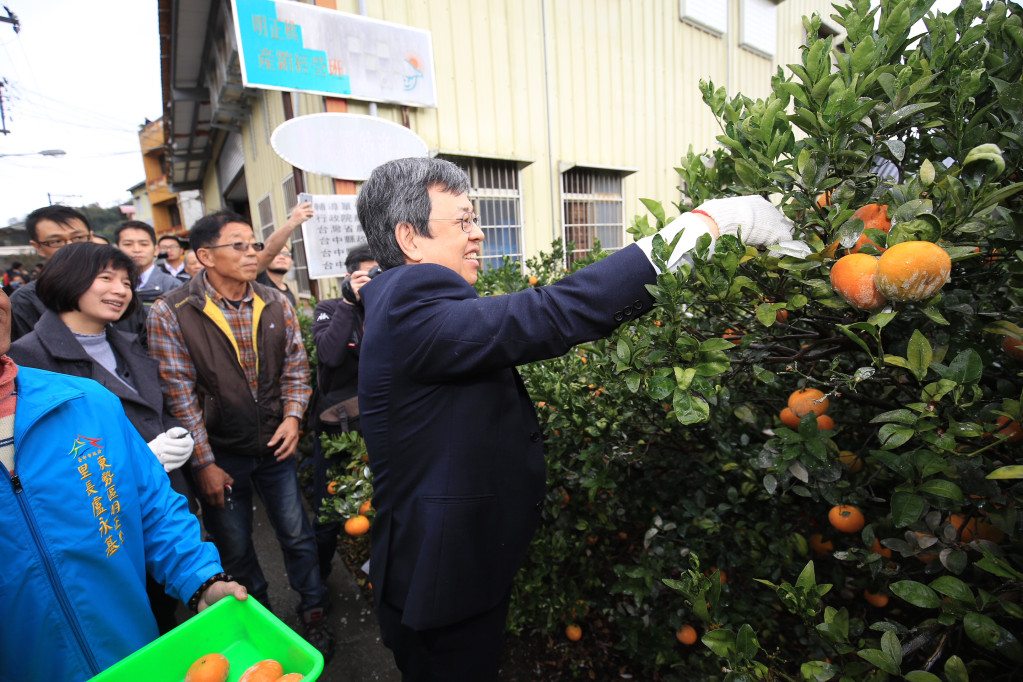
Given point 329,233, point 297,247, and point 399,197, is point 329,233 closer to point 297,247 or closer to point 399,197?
point 297,247

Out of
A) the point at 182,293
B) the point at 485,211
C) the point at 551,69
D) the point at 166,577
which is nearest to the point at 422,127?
the point at 485,211

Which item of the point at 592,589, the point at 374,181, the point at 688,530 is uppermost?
the point at 374,181

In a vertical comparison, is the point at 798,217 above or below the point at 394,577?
above

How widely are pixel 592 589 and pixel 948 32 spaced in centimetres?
238

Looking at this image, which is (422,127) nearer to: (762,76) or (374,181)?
(374,181)

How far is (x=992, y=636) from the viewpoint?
0.84 meters

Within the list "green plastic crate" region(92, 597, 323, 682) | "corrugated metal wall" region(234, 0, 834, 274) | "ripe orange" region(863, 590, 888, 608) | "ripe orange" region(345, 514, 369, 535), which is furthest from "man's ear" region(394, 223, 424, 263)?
"corrugated metal wall" region(234, 0, 834, 274)

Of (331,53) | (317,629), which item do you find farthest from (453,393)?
(331,53)

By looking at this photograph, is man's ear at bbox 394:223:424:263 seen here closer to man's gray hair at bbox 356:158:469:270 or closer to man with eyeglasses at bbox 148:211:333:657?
man's gray hair at bbox 356:158:469:270

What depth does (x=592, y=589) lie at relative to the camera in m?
2.48

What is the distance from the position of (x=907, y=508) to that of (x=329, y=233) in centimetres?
466

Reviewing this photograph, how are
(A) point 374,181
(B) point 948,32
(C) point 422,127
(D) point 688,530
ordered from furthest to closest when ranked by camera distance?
(C) point 422,127 < (D) point 688,530 < (A) point 374,181 < (B) point 948,32

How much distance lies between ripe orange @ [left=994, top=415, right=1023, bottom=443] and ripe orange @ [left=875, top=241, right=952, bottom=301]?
329 mm

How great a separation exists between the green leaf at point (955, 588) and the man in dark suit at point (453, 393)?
71 cm
